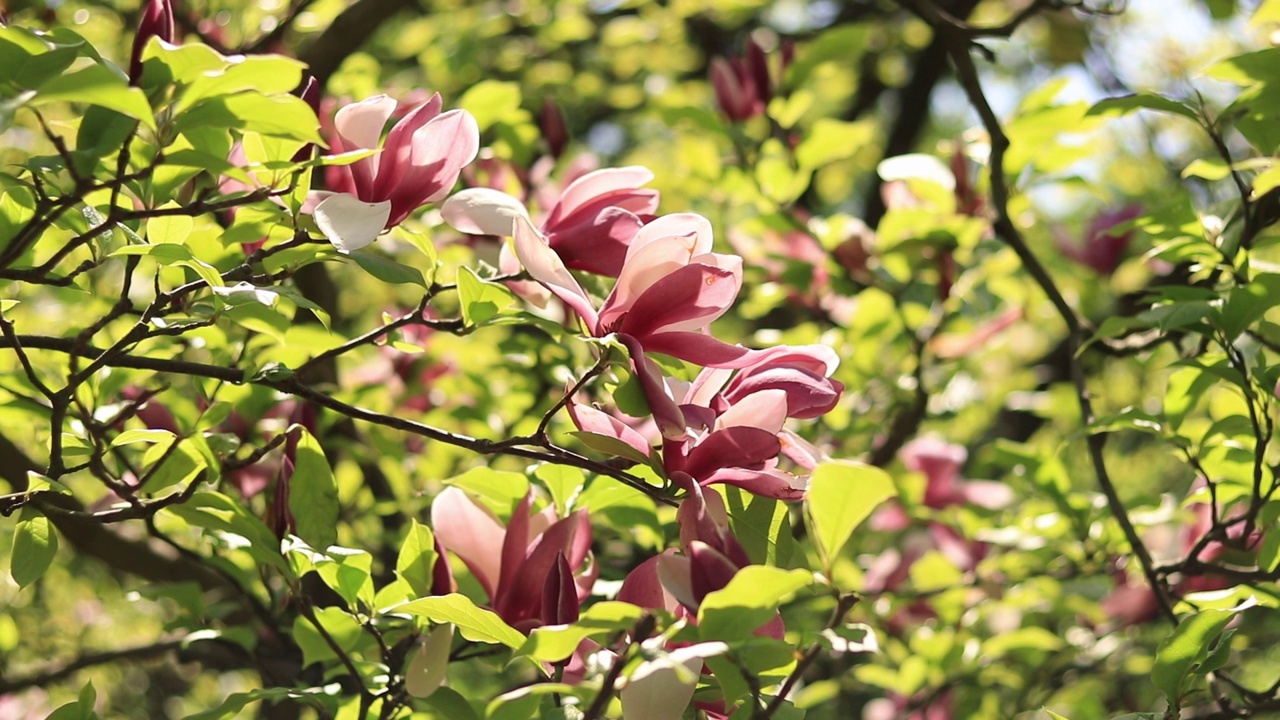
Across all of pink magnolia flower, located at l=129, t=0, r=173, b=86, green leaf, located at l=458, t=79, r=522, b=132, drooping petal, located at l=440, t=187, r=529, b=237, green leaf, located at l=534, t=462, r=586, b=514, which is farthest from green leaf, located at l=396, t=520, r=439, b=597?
green leaf, located at l=458, t=79, r=522, b=132

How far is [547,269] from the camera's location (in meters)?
0.70

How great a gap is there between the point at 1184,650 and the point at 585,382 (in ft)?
1.48

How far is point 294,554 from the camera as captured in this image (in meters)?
0.83

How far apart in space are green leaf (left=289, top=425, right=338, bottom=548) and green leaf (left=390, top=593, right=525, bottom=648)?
203 millimetres

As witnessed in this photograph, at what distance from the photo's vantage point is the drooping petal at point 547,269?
2.27ft

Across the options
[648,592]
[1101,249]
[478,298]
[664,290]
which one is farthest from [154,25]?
[1101,249]

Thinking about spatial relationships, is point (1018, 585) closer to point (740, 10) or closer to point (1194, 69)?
point (740, 10)

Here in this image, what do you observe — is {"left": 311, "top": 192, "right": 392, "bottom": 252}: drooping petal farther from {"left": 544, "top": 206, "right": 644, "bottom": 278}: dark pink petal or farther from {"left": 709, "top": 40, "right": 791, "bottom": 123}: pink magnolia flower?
{"left": 709, "top": 40, "right": 791, "bottom": 123}: pink magnolia flower

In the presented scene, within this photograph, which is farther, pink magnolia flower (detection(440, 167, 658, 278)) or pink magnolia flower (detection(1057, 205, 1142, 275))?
pink magnolia flower (detection(1057, 205, 1142, 275))

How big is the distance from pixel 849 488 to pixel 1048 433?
2483mm

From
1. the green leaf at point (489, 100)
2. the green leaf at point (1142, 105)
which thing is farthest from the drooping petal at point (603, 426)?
the green leaf at point (489, 100)

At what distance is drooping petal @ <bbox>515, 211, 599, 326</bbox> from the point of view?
2.27ft

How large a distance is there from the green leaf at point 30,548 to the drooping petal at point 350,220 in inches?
12.0

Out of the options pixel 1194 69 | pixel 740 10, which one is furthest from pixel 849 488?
pixel 1194 69
